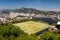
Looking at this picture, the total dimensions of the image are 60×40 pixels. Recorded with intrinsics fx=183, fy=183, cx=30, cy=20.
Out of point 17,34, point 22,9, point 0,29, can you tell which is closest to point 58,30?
point 17,34

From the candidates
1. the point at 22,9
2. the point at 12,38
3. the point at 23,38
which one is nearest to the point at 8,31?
the point at 12,38

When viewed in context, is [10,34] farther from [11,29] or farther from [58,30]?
[58,30]

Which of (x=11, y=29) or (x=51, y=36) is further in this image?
(x=11, y=29)

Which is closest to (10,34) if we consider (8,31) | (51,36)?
(8,31)

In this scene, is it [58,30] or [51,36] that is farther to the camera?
[58,30]

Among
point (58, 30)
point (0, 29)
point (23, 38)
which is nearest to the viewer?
point (23, 38)

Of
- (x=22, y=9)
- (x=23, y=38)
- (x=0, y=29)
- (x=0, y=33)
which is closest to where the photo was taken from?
(x=23, y=38)

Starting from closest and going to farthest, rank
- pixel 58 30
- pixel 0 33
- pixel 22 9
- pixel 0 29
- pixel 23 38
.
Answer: pixel 23 38, pixel 0 33, pixel 0 29, pixel 58 30, pixel 22 9

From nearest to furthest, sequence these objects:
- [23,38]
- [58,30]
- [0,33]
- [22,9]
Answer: [23,38], [0,33], [58,30], [22,9]

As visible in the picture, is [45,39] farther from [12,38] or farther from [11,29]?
[11,29]
